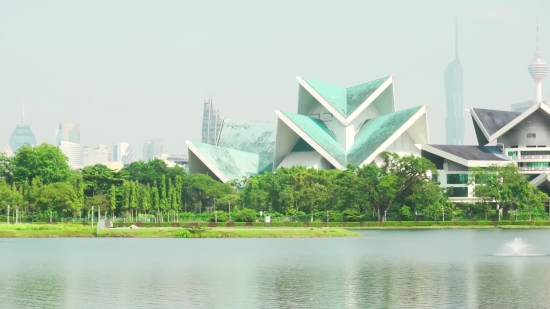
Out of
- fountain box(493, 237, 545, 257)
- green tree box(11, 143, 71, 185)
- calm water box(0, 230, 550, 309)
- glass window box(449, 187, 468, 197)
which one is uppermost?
green tree box(11, 143, 71, 185)

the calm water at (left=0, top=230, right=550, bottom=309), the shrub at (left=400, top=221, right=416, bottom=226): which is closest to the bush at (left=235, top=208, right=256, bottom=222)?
the shrub at (left=400, top=221, right=416, bottom=226)

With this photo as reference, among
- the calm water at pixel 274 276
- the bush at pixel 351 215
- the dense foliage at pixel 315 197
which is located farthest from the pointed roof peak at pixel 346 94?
the calm water at pixel 274 276

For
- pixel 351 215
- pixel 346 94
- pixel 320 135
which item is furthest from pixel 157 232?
pixel 346 94

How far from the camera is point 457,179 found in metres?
93.2

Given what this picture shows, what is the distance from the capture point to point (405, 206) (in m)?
74.1

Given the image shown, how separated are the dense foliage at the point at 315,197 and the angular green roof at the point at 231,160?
16279mm

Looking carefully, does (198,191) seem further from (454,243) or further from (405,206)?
(454,243)

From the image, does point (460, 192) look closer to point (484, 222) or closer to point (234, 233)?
point (484, 222)

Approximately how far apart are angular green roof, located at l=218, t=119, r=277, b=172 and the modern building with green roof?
1.39ft

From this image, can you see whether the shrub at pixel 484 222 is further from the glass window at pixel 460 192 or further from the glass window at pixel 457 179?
the glass window at pixel 460 192

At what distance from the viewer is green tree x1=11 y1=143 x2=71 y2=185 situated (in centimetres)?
8856

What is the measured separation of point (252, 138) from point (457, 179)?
96.1 ft

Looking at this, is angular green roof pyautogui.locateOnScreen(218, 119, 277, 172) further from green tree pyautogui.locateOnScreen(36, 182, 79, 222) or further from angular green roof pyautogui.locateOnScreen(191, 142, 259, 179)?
green tree pyautogui.locateOnScreen(36, 182, 79, 222)

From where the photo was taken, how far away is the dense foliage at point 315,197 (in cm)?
Answer: 7300
